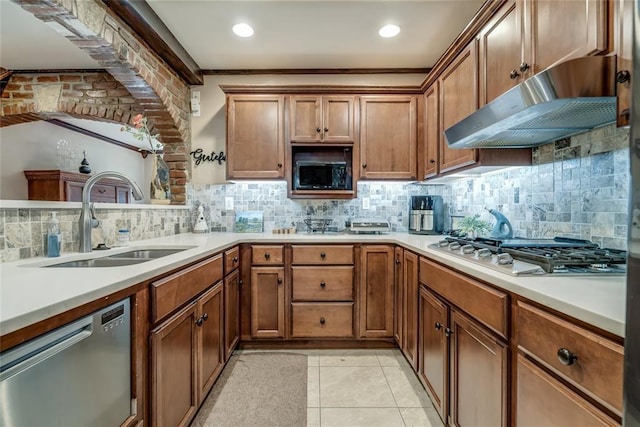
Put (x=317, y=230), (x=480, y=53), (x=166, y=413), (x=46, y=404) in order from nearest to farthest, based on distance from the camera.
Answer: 1. (x=46, y=404)
2. (x=166, y=413)
3. (x=480, y=53)
4. (x=317, y=230)

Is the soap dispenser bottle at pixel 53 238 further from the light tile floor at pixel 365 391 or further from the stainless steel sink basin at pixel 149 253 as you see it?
the light tile floor at pixel 365 391

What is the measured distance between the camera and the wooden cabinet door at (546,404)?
0.69m

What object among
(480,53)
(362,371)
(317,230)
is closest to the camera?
(480,53)

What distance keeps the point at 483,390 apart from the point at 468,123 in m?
1.23

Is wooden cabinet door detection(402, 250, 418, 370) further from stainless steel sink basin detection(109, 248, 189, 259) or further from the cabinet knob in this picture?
stainless steel sink basin detection(109, 248, 189, 259)

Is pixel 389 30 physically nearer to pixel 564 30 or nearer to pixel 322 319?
pixel 564 30

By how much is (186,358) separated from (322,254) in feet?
4.09

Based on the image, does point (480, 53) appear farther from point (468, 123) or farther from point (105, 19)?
point (105, 19)

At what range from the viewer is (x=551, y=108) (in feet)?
3.68

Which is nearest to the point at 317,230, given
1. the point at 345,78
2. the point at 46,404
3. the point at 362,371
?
the point at 362,371

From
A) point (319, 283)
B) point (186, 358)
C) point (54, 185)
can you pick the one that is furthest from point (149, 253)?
point (54, 185)

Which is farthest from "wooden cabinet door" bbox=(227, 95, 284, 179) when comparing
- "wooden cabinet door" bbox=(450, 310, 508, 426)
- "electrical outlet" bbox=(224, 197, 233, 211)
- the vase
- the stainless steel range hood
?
"wooden cabinet door" bbox=(450, 310, 508, 426)

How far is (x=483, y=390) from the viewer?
3.73 ft

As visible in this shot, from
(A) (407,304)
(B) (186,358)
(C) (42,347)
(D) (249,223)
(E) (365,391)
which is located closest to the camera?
(C) (42,347)
